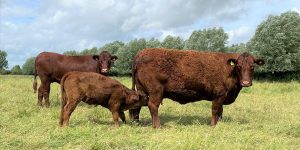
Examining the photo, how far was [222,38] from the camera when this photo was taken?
220ft

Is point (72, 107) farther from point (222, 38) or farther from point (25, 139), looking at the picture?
point (222, 38)

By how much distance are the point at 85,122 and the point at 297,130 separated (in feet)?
16.6

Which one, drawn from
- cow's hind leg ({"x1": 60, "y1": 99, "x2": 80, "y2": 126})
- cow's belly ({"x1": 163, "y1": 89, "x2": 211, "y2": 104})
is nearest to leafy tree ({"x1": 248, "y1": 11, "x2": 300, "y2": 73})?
cow's belly ({"x1": 163, "y1": 89, "x2": 211, "y2": 104})

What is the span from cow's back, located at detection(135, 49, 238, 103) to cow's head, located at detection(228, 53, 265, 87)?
21cm

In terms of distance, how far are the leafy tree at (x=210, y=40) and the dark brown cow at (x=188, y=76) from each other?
2238 inches

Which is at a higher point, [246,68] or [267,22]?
[267,22]

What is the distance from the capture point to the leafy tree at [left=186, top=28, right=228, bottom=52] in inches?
→ 2643

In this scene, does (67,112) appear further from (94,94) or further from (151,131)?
(151,131)

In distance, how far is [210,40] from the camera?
6825 cm

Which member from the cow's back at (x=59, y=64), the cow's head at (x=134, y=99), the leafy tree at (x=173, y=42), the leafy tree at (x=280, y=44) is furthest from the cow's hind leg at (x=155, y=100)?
the leafy tree at (x=173, y=42)

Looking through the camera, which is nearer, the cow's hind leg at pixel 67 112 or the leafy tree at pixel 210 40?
the cow's hind leg at pixel 67 112

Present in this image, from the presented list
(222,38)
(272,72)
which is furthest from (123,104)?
(222,38)

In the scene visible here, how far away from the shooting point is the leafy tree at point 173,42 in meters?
74.8

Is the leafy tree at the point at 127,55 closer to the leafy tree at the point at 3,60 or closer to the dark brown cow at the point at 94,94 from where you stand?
the leafy tree at the point at 3,60
